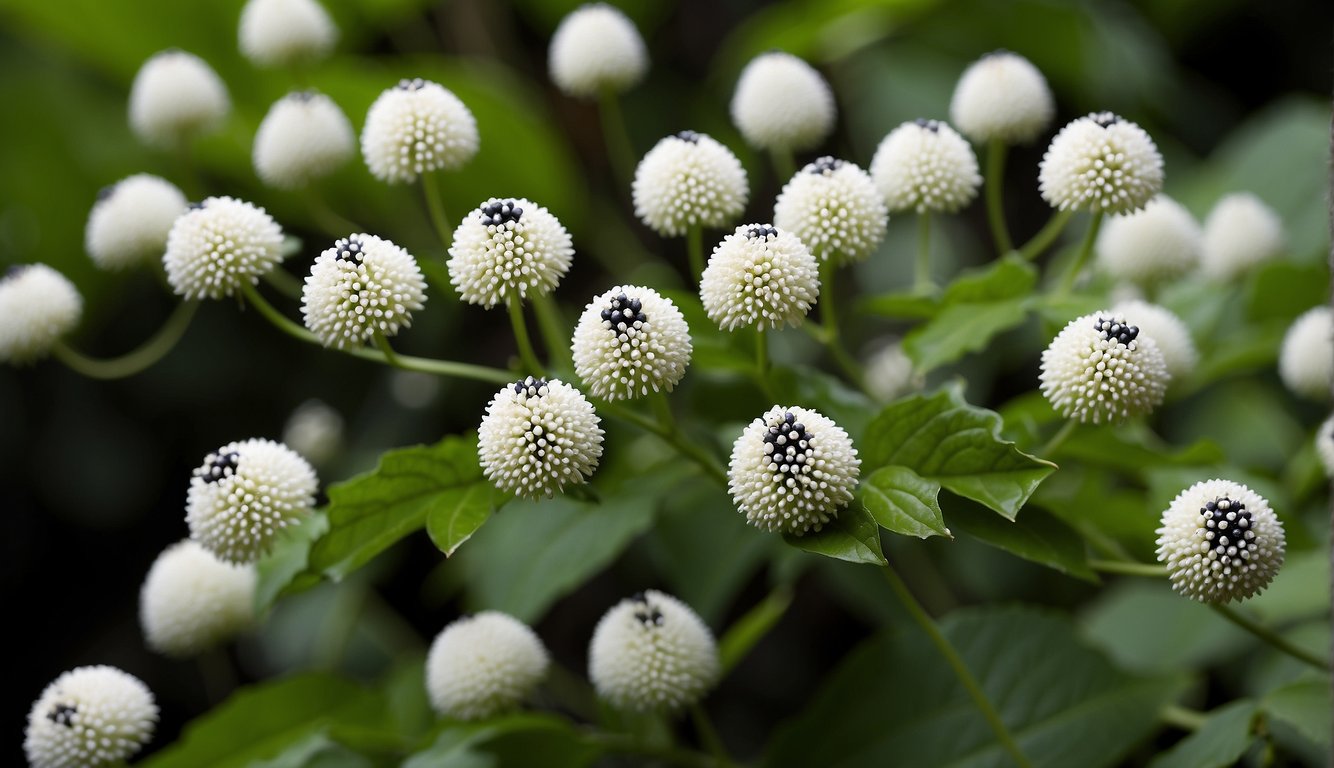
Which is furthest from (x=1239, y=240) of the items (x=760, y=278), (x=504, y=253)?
(x=504, y=253)

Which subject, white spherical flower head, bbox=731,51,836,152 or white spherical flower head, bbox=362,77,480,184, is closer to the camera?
white spherical flower head, bbox=362,77,480,184

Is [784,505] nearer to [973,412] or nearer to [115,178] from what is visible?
[973,412]

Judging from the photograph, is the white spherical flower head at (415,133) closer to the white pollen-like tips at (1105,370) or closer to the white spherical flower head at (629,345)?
the white spherical flower head at (629,345)

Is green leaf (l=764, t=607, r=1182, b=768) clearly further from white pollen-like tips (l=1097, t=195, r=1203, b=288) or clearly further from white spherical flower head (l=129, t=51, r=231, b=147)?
white spherical flower head (l=129, t=51, r=231, b=147)

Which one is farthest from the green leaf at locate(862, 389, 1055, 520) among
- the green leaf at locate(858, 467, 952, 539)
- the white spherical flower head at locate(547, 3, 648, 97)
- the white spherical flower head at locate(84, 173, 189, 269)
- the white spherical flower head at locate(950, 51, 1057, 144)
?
the white spherical flower head at locate(84, 173, 189, 269)

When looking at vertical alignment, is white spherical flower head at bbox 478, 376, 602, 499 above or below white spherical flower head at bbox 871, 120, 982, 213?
below

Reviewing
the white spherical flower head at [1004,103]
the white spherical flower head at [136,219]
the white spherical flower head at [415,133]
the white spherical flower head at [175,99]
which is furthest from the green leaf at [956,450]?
the white spherical flower head at [175,99]

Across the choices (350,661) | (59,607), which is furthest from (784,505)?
(59,607)
